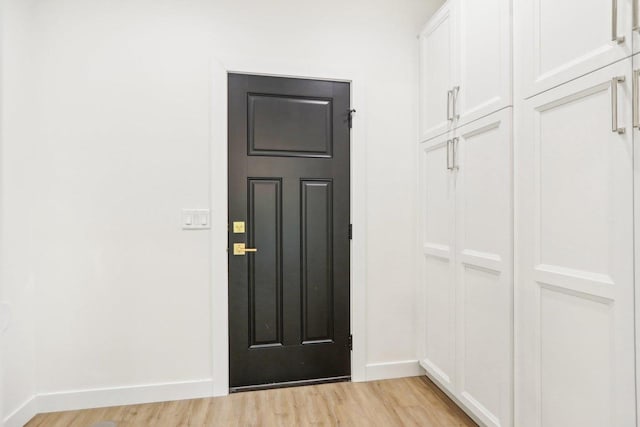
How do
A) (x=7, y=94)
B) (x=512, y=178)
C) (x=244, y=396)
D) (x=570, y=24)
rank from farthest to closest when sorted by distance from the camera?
(x=244, y=396) < (x=7, y=94) < (x=512, y=178) < (x=570, y=24)

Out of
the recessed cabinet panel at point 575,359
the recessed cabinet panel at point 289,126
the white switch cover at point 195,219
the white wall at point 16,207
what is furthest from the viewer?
the recessed cabinet panel at point 289,126

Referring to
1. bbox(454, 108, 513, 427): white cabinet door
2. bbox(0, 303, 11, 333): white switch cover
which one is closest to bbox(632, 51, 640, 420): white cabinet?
bbox(454, 108, 513, 427): white cabinet door

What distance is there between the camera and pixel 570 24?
4.18 feet

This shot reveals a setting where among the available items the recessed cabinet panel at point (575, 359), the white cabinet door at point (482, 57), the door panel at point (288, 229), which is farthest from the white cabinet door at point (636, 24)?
the door panel at point (288, 229)

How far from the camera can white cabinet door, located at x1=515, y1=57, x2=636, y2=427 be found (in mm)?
1106

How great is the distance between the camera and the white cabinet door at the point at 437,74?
2.07 metres

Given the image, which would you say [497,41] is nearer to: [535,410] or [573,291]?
[573,291]

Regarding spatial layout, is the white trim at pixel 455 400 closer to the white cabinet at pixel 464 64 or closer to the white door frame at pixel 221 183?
the white door frame at pixel 221 183

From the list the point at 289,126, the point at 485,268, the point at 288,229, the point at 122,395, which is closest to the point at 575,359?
the point at 485,268

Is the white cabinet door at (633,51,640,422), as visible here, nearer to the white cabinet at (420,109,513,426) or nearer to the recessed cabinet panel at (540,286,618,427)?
the recessed cabinet panel at (540,286,618,427)

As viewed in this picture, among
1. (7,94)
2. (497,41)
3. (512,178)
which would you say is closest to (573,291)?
(512,178)

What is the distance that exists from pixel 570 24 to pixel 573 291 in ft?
3.16

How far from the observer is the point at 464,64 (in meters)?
1.93

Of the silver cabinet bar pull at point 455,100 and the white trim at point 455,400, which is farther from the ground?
the silver cabinet bar pull at point 455,100
